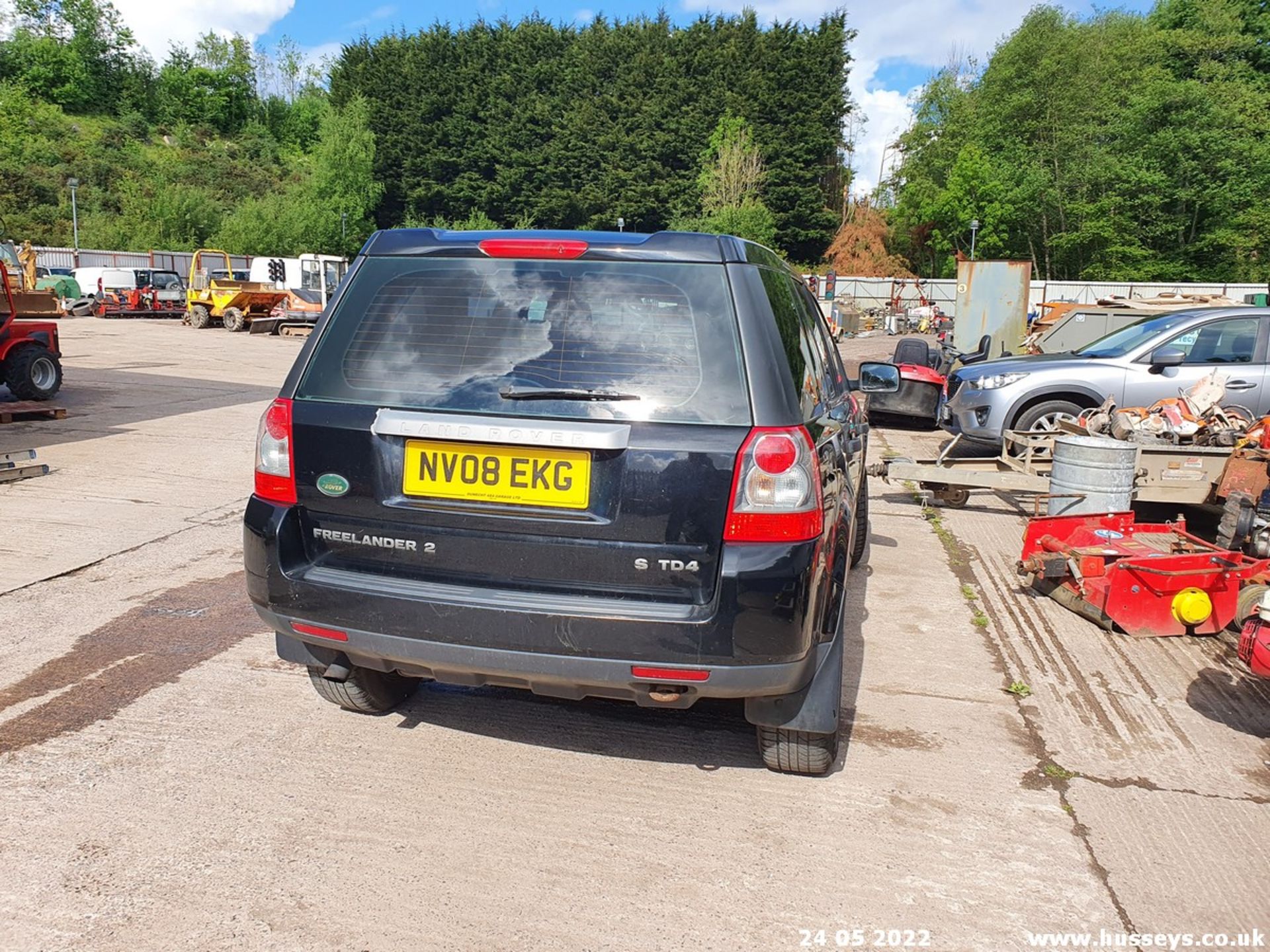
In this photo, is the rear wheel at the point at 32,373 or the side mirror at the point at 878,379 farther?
the rear wheel at the point at 32,373

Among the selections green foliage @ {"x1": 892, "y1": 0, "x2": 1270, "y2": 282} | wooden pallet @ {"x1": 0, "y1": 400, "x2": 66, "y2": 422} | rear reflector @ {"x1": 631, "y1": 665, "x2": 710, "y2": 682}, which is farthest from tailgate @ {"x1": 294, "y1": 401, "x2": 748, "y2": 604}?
green foliage @ {"x1": 892, "y1": 0, "x2": 1270, "y2": 282}

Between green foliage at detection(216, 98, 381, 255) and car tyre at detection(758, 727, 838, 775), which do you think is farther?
green foliage at detection(216, 98, 381, 255)

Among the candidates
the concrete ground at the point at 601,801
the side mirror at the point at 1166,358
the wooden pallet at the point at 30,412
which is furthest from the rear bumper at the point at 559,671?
the wooden pallet at the point at 30,412

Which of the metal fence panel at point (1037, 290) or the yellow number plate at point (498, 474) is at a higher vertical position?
the metal fence panel at point (1037, 290)

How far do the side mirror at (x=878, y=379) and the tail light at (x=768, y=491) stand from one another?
2.83 metres

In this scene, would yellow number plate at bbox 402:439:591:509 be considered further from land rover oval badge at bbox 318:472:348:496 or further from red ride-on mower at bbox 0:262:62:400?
red ride-on mower at bbox 0:262:62:400

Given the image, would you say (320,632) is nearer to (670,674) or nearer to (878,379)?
(670,674)

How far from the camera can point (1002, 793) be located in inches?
127

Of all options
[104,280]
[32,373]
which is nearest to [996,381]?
[32,373]

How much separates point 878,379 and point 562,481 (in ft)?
10.5

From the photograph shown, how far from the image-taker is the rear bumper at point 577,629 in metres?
2.65

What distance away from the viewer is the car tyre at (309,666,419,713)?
355cm

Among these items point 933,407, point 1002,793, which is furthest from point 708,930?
point 933,407

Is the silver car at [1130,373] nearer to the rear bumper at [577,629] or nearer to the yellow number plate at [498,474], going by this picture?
the rear bumper at [577,629]
